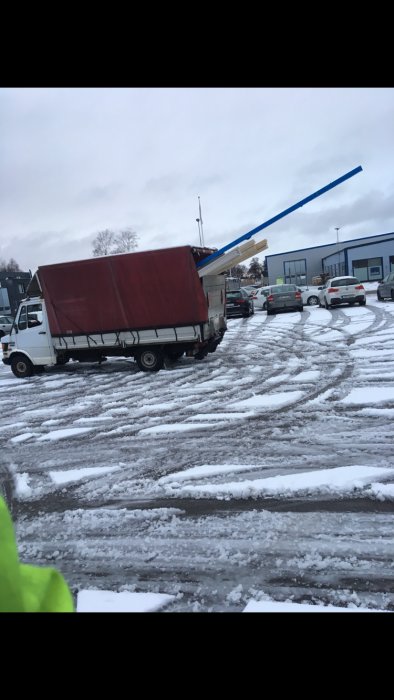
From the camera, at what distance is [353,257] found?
5325 cm

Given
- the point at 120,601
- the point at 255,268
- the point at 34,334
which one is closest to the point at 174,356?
the point at 34,334

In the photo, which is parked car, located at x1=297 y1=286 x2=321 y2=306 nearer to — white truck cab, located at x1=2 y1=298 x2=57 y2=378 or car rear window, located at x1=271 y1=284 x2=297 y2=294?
car rear window, located at x1=271 y1=284 x2=297 y2=294

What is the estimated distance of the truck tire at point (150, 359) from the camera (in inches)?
453

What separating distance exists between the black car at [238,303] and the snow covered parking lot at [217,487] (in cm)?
1428

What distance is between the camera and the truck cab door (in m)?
12.2

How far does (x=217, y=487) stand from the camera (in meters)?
4.45

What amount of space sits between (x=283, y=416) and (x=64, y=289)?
288 inches

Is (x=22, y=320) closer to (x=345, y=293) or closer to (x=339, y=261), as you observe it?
(x=345, y=293)

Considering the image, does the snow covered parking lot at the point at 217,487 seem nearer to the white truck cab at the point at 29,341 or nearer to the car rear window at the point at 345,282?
the white truck cab at the point at 29,341

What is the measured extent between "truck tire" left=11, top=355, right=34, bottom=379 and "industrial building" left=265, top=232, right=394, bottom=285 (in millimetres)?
45509

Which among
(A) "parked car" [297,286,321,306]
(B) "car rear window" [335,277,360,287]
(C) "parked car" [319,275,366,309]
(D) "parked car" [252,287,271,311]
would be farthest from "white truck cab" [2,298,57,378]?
(A) "parked car" [297,286,321,306]
